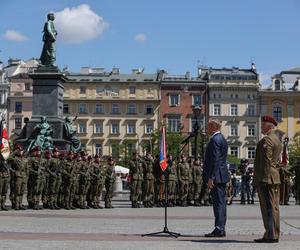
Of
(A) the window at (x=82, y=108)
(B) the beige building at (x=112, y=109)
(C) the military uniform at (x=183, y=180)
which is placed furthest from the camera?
(A) the window at (x=82, y=108)

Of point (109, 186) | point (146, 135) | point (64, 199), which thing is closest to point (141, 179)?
point (109, 186)

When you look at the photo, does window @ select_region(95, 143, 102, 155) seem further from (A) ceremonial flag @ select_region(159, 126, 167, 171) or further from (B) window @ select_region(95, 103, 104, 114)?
(A) ceremonial flag @ select_region(159, 126, 167, 171)

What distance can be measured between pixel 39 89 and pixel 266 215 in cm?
2061

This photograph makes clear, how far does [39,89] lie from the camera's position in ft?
101

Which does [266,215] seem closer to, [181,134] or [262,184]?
[262,184]

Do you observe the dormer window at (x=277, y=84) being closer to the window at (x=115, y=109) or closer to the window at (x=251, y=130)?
the window at (x=251, y=130)

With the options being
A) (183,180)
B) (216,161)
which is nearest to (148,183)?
(183,180)

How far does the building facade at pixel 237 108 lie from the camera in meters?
101

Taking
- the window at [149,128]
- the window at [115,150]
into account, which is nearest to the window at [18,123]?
the window at [115,150]

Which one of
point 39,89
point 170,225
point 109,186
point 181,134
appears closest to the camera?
point 170,225

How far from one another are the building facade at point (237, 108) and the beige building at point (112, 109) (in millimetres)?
8382

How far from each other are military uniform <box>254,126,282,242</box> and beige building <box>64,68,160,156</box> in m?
89.5

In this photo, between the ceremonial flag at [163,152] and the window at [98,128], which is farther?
the window at [98,128]

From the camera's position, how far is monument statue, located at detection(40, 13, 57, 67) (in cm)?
3116
